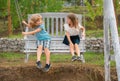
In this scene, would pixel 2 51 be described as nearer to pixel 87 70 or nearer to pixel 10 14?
pixel 10 14

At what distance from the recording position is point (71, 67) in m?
8.03

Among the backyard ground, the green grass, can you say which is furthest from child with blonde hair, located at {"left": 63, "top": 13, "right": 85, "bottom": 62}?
the green grass

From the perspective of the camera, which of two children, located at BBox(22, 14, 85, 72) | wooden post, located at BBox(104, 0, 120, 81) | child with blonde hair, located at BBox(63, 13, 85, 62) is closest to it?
wooden post, located at BBox(104, 0, 120, 81)

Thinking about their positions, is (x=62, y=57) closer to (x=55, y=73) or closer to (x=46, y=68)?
(x=55, y=73)

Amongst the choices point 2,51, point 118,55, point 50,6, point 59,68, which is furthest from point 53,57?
point 118,55

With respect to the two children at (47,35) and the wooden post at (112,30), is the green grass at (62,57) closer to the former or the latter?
the two children at (47,35)

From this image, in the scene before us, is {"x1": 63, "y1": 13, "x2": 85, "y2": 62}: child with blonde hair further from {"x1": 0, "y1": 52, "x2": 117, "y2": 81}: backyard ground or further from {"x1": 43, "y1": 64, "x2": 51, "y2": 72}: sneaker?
{"x1": 43, "y1": 64, "x2": 51, "y2": 72}: sneaker

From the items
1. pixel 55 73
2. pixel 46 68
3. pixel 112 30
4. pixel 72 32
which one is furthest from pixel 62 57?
pixel 112 30

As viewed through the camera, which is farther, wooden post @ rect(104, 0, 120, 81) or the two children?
the two children

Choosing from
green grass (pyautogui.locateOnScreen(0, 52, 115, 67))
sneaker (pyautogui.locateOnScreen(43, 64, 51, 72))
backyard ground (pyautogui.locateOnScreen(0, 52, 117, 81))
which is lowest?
backyard ground (pyautogui.locateOnScreen(0, 52, 117, 81))

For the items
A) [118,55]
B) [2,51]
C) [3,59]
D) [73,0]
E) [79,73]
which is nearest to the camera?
[118,55]

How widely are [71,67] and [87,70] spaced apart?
285 mm

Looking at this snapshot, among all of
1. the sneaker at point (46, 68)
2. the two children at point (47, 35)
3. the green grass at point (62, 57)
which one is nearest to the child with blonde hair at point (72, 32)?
the two children at point (47, 35)

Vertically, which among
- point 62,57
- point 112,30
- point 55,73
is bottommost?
point 55,73
